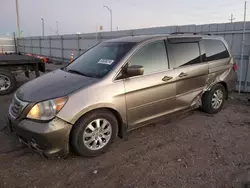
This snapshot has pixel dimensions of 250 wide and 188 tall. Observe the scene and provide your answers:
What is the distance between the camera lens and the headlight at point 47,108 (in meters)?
2.83

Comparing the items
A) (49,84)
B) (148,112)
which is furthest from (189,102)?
(49,84)

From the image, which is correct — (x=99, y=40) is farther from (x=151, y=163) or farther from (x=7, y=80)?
(x=151, y=163)

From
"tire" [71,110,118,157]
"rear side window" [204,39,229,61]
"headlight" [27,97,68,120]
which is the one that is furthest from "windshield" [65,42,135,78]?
"rear side window" [204,39,229,61]

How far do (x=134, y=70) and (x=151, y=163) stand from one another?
138 centimetres

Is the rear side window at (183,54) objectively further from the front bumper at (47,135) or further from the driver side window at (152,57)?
the front bumper at (47,135)

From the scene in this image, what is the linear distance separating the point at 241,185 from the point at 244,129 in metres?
1.94

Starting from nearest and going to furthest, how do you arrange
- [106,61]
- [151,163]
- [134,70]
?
[151,163] → [134,70] → [106,61]

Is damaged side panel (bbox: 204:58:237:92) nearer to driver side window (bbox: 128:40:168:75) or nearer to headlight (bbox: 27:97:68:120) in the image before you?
driver side window (bbox: 128:40:168:75)

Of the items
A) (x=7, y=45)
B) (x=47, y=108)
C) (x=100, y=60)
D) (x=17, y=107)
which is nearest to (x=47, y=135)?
(x=47, y=108)

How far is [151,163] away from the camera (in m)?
3.12

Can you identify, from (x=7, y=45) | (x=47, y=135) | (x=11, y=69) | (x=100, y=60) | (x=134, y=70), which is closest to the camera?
(x=47, y=135)

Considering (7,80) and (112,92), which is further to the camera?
(7,80)

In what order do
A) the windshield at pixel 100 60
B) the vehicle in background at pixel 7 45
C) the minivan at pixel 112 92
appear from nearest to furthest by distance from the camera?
the minivan at pixel 112 92 → the windshield at pixel 100 60 → the vehicle in background at pixel 7 45

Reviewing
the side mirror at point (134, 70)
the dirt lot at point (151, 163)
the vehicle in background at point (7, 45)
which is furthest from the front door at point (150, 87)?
the vehicle in background at point (7, 45)
